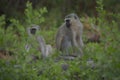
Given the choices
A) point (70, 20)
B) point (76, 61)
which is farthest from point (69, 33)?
point (76, 61)

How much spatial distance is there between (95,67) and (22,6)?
14112 mm

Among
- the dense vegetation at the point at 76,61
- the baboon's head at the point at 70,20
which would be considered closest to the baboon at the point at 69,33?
the baboon's head at the point at 70,20

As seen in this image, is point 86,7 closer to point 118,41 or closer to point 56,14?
point 56,14

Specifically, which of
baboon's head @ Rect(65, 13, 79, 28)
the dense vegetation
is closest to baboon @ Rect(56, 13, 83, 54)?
baboon's head @ Rect(65, 13, 79, 28)

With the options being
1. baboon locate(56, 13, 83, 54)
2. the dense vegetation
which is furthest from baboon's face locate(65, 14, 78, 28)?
the dense vegetation

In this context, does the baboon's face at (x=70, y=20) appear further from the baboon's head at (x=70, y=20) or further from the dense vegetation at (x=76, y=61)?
the dense vegetation at (x=76, y=61)

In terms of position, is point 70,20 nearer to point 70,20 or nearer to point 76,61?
point 70,20

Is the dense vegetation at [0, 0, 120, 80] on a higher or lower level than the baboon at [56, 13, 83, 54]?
higher

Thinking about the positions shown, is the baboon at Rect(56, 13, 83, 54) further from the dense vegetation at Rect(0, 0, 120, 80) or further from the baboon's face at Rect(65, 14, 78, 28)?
the dense vegetation at Rect(0, 0, 120, 80)

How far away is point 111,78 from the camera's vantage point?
622 cm

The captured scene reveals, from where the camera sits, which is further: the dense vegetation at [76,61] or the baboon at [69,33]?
the baboon at [69,33]

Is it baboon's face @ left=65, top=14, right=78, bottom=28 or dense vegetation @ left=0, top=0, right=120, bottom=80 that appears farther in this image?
baboon's face @ left=65, top=14, right=78, bottom=28

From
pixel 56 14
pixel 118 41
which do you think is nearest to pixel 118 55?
pixel 118 41

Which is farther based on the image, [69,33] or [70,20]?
[69,33]
